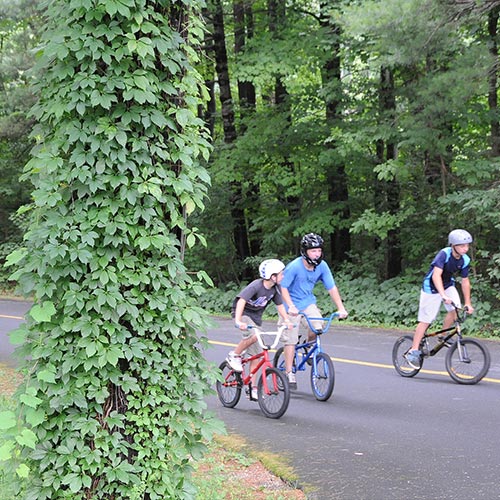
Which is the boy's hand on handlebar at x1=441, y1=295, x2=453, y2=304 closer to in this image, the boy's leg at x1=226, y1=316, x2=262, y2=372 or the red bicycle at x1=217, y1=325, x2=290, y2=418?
the red bicycle at x1=217, y1=325, x2=290, y2=418

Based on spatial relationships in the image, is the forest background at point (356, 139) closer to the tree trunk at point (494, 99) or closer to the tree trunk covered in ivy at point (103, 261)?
the tree trunk at point (494, 99)

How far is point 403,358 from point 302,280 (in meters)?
2.42

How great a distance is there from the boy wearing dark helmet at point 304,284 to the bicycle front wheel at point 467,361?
6.07 feet

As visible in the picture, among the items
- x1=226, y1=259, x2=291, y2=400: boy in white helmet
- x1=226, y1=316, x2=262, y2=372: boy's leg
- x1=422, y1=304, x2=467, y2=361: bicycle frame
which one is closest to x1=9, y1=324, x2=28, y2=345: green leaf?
x1=226, y1=259, x2=291, y2=400: boy in white helmet

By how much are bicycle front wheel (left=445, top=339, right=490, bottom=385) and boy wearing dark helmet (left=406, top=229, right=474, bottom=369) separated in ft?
1.52

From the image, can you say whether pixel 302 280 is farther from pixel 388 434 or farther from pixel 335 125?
pixel 335 125

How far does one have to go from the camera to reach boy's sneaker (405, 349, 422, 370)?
1021 centimetres

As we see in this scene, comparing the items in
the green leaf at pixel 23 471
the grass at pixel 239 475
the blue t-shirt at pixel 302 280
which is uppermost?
the blue t-shirt at pixel 302 280

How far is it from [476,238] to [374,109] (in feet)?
14.9

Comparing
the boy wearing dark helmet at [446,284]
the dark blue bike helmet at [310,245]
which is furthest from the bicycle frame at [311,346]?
the boy wearing dark helmet at [446,284]

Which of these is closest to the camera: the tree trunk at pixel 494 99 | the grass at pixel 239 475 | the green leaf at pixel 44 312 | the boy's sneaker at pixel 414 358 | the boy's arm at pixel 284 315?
the green leaf at pixel 44 312

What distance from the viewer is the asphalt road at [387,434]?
5.89 metres

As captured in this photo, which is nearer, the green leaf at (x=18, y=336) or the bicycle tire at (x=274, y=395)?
the green leaf at (x=18, y=336)

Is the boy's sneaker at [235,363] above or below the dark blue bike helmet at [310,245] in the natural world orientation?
below
